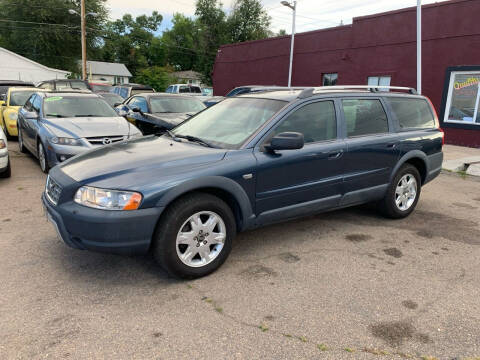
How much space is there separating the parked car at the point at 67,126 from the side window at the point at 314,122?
3.83 metres

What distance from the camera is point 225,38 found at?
156 ft

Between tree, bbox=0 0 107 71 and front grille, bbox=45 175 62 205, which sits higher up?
tree, bbox=0 0 107 71

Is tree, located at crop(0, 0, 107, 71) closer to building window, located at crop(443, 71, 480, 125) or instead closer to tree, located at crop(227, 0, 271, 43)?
tree, located at crop(227, 0, 271, 43)

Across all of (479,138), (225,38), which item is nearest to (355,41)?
(479,138)

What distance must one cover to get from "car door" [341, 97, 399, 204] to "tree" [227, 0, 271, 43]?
152ft

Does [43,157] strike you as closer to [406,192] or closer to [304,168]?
[304,168]

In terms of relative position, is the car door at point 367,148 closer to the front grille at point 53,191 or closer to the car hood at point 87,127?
the front grille at point 53,191

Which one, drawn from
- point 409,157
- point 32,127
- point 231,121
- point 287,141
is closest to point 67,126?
point 32,127

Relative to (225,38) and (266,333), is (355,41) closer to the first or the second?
(266,333)

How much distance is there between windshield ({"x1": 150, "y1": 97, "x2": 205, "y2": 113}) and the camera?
974cm

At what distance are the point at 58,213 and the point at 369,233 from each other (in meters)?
3.46

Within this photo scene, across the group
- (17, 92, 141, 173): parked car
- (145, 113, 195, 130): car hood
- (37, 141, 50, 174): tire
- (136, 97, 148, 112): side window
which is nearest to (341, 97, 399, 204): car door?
(17, 92, 141, 173): parked car

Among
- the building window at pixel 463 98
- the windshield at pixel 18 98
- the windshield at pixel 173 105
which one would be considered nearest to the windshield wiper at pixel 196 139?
the windshield at pixel 173 105

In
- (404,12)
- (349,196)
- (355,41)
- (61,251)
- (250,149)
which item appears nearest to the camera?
(250,149)
